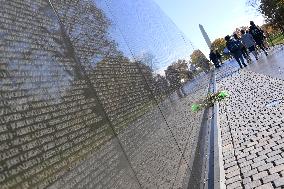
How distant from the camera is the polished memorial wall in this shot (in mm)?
2076

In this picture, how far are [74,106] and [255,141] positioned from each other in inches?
179

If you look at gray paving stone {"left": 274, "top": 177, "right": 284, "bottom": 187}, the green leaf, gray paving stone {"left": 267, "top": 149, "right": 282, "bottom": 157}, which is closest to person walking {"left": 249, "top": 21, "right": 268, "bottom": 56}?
the green leaf

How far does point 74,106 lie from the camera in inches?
112

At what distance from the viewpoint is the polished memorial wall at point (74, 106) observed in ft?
6.81

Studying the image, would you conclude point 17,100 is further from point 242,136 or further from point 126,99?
point 242,136

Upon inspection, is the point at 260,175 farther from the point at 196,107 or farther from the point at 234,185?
the point at 196,107

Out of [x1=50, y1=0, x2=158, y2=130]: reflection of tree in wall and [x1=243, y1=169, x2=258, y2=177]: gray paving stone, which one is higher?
[x1=50, y1=0, x2=158, y2=130]: reflection of tree in wall

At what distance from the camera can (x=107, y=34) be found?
476 centimetres

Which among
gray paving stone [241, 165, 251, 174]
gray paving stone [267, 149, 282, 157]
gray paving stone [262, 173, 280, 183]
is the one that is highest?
gray paving stone [267, 149, 282, 157]

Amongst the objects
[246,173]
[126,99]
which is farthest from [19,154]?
[246,173]

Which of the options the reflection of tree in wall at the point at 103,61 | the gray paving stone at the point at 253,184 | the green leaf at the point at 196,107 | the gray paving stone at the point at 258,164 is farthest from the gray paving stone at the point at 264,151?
the green leaf at the point at 196,107

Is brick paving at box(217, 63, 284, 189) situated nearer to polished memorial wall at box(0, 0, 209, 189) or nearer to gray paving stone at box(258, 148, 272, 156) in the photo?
gray paving stone at box(258, 148, 272, 156)

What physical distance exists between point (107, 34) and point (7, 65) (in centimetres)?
267

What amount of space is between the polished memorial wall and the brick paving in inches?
33.0
